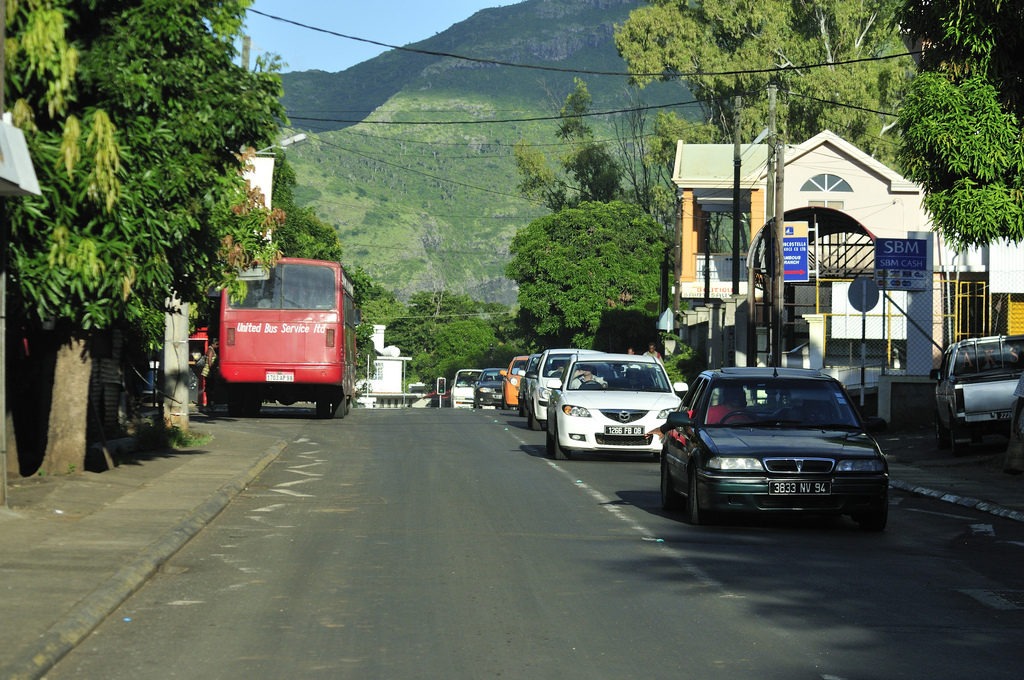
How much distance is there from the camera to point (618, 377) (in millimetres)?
24141

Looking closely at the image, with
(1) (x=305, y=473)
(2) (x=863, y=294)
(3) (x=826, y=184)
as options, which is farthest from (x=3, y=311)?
(3) (x=826, y=184)

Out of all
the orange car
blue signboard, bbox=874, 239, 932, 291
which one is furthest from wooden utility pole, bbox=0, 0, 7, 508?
the orange car

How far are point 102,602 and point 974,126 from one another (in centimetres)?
1410

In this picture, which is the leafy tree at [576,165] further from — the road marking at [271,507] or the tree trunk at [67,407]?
the road marking at [271,507]

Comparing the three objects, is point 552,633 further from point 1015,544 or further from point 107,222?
point 107,222

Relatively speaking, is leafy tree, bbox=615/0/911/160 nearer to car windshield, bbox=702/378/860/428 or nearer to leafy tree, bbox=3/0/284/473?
leafy tree, bbox=3/0/284/473

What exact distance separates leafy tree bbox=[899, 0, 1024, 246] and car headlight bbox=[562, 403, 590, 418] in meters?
6.01

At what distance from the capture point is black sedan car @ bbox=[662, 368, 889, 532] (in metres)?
13.2

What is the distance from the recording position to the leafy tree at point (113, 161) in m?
13.9

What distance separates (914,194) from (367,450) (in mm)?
33387

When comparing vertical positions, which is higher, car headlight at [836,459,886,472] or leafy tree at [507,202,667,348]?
leafy tree at [507,202,667,348]

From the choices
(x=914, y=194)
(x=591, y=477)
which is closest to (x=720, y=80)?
(x=914, y=194)

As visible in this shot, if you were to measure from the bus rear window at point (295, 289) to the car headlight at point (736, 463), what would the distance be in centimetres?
2388

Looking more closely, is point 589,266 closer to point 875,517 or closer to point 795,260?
point 795,260
